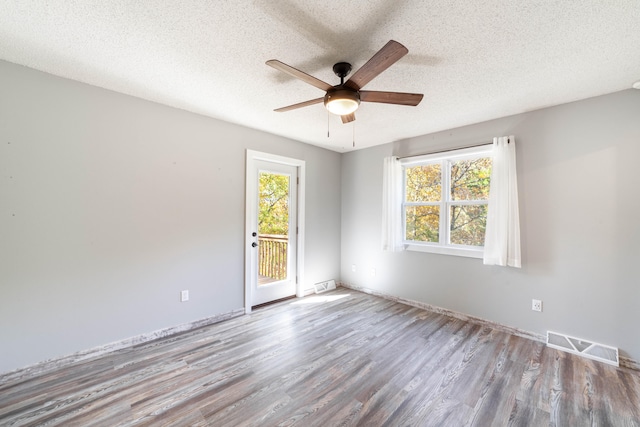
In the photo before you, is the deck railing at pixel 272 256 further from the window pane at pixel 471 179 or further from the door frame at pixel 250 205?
the window pane at pixel 471 179

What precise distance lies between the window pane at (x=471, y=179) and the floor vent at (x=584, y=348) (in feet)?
5.29

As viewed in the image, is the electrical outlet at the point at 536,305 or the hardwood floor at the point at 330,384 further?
the electrical outlet at the point at 536,305

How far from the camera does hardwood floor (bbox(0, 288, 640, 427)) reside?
168 centimetres

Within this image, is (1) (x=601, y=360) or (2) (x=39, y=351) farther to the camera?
(1) (x=601, y=360)

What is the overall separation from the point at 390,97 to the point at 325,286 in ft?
10.9

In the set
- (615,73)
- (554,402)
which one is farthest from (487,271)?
(615,73)

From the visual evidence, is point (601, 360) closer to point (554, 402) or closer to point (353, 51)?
point (554, 402)

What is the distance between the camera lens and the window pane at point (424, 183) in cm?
362

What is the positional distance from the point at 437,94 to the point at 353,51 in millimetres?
1087

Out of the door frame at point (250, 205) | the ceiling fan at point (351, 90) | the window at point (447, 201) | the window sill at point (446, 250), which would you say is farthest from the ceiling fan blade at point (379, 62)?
the window sill at point (446, 250)

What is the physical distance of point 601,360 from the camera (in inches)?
92.0

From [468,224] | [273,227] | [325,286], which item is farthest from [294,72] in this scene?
[325,286]

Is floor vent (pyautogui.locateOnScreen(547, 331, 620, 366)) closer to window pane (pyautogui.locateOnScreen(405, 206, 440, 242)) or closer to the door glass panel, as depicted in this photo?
window pane (pyautogui.locateOnScreen(405, 206, 440, 242))

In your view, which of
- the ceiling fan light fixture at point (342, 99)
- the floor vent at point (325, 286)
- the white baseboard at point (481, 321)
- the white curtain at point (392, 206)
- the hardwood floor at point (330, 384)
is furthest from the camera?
the floor vent at point (325, 286)
